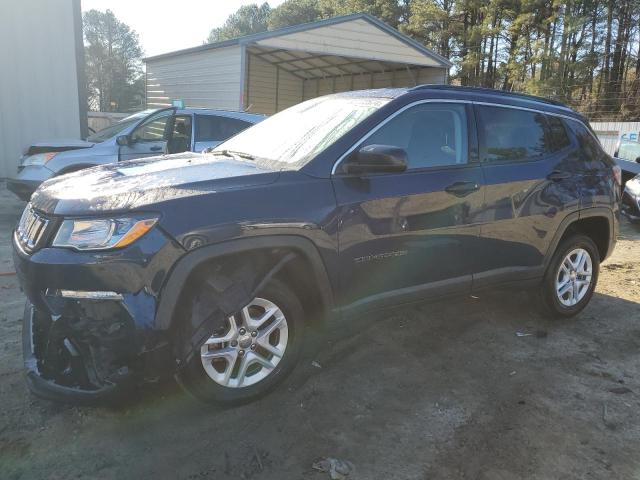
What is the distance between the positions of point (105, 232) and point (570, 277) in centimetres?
374

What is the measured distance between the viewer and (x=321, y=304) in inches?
Result: 119

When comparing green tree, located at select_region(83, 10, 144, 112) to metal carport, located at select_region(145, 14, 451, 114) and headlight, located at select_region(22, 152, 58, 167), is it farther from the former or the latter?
headlight, located at select_region(22, 152, 58, 167)

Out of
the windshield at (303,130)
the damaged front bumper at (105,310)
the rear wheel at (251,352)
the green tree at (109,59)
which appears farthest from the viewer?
the green tree at (109,59)

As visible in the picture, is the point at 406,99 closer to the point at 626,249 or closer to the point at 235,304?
the point at 235,304

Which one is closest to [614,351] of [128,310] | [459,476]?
[459,476]

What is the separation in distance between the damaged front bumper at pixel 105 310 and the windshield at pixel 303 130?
3.44ft

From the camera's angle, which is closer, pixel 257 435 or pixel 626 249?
pixel 257 435

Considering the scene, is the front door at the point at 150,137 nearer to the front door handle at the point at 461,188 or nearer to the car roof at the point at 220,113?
the car roof at the point at 220,113

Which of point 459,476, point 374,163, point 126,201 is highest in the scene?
point 374,163

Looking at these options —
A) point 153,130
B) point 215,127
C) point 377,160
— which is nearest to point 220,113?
point 215,127

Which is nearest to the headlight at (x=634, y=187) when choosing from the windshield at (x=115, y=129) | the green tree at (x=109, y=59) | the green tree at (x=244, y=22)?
the windshield at (x=115, y=129)

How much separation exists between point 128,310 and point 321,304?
3.57 feet

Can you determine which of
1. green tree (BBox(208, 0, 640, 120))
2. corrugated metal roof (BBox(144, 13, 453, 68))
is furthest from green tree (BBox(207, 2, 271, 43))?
corrugated metal roof (BBox(144, 13, 453, 68))

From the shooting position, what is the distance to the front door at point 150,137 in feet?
24.7
